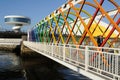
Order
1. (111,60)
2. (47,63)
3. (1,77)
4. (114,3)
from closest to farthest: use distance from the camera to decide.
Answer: (111,60), (114,3), (1,77), (47,63)

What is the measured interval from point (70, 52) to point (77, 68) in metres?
1.79

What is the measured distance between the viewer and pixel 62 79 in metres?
22.5

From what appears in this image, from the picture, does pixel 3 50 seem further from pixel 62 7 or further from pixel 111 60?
pixel 111 60

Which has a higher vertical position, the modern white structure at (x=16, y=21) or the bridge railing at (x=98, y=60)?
the modern white structure at (x=16, y=21)

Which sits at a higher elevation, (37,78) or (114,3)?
(114,3)

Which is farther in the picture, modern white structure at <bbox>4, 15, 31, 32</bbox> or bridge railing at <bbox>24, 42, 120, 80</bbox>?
modern white structure at <bbox>4, 15, 31, 32</bbox>

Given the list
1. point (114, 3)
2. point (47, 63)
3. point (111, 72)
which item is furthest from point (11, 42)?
point (111, 72)

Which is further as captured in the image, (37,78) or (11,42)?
(11,42)

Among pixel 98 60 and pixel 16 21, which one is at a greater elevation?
pixel 16 21

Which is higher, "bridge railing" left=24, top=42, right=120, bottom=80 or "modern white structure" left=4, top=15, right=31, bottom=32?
"modern white structure" left=4, top=15, right=31, bottom=32

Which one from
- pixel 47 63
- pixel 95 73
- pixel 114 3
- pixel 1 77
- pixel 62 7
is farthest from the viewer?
pixel 47 63

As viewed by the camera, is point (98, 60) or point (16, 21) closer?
point (98, 60)

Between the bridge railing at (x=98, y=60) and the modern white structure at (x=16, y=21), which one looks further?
the modern white structure at (x=16, y=21)

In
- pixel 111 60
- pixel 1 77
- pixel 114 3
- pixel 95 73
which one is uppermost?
pixel 114 3
